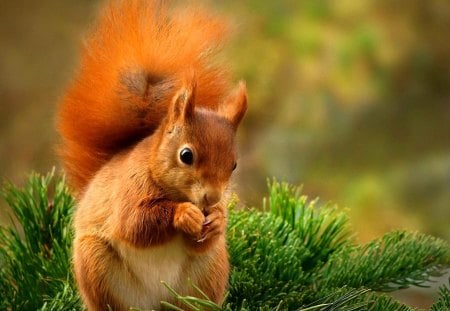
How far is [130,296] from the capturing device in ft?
2.68

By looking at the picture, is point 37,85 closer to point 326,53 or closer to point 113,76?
point 326,53

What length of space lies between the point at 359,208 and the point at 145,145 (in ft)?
5.23

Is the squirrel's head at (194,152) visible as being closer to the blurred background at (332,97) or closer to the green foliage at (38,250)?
the green foliage at (38,250)

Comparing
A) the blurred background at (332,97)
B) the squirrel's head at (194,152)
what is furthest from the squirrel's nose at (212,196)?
the blurred background at (332,97)

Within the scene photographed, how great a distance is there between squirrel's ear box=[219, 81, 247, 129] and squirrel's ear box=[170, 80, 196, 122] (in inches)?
1.9

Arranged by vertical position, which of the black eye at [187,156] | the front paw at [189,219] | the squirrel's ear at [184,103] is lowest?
the front paw at [189,219]

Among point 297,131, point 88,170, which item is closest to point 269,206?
point 88,170

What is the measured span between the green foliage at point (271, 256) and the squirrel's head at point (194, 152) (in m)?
0.17

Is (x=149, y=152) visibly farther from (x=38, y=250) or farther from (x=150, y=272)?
(x=38, y=250)

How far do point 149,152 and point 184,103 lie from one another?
68mm

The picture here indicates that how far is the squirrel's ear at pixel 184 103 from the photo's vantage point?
2.60ft

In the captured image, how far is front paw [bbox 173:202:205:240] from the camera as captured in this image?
0.76 m

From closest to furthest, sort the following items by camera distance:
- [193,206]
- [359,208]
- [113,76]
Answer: [193,206] → [113,76] → [359,208]

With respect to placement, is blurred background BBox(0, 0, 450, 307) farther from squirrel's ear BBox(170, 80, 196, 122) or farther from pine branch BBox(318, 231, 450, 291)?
squirrel's ear BBox(170, 80, 196, 122)
